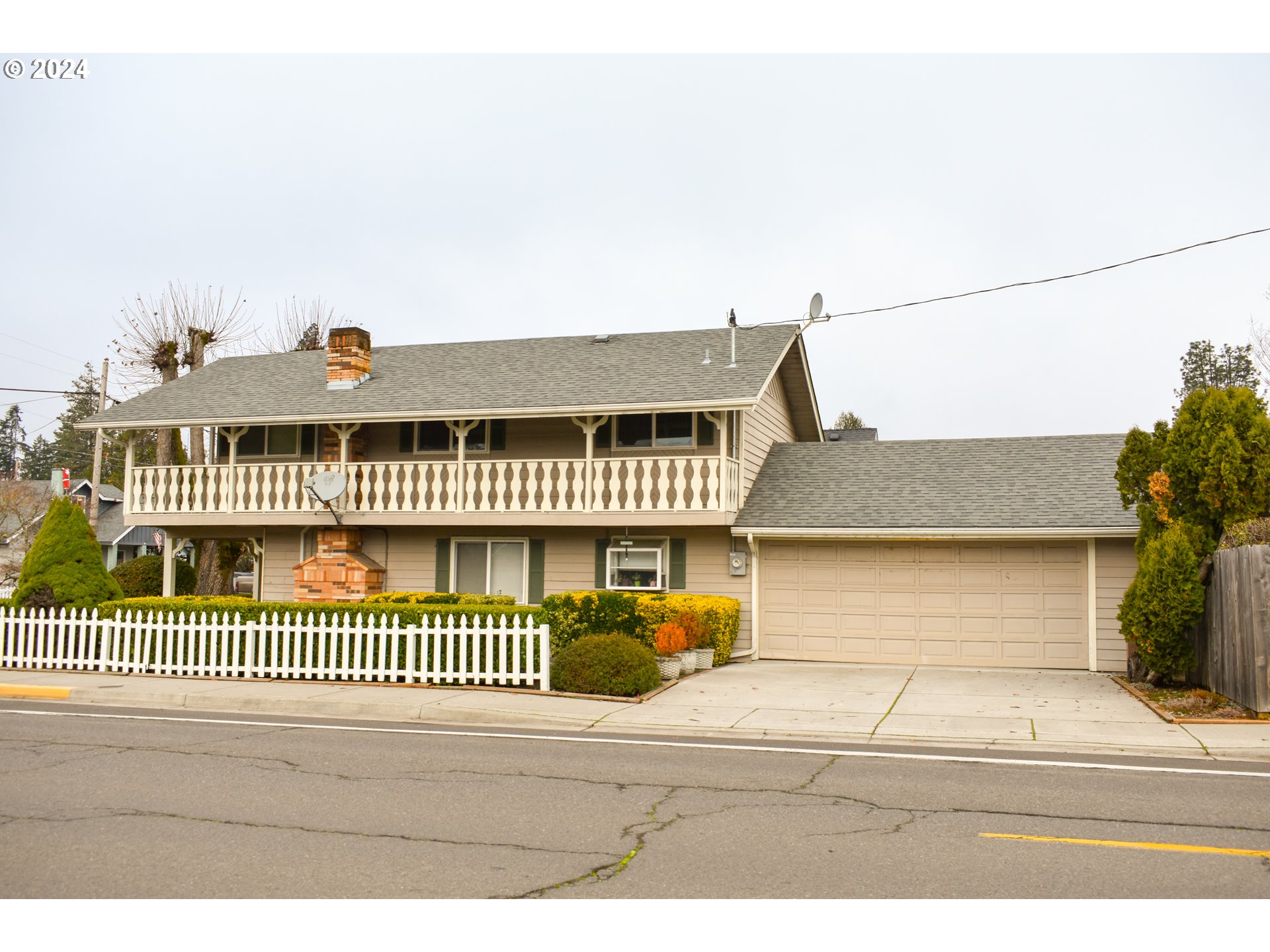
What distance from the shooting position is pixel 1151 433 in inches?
586

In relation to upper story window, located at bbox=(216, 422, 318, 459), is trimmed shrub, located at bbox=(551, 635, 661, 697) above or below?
below

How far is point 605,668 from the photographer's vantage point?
1359cm

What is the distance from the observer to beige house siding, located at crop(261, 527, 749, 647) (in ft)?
64.1

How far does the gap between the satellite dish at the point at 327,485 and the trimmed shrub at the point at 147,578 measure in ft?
31.2

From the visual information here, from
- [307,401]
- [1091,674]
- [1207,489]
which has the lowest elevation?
[1091,674]

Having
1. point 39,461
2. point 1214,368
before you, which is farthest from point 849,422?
point 39,461

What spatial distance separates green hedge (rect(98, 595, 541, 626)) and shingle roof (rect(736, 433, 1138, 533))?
583cm

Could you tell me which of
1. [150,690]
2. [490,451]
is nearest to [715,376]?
[490,451]

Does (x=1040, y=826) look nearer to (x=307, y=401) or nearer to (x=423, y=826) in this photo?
(x=423, y=826)

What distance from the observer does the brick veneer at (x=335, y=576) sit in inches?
816

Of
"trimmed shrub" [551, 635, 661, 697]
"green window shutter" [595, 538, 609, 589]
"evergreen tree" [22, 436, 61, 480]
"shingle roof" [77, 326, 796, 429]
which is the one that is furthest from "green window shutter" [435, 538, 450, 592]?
"evergreen tree" [22, 436, 61, 480]

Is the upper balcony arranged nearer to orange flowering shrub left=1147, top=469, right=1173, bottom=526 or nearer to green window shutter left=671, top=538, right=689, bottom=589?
green window shutter left=671, top=538, right=689, bottom=589

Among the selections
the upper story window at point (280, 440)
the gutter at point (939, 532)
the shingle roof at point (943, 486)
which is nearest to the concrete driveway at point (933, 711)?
the gutter at point (939, 532)

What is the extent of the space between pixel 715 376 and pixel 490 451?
16.6ft
